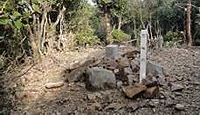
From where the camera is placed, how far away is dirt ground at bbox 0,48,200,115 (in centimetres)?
465

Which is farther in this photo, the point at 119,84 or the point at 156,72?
the point at 156,72

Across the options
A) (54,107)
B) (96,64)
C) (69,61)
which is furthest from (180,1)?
(54,107)

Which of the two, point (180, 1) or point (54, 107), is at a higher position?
point (180, 1)

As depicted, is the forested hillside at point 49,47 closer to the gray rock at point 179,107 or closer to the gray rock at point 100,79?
the gray rock at point 100,79

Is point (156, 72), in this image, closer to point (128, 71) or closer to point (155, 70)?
point (155, 70)

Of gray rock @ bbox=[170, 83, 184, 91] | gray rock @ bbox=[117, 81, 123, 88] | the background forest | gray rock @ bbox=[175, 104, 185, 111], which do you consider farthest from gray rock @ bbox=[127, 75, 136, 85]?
the background forest

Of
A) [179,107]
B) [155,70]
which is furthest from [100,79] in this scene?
[179,107]

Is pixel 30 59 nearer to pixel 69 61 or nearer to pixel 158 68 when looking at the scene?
pixel 69 61

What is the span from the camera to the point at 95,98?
5.02m

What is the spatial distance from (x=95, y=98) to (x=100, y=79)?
0.35 metres

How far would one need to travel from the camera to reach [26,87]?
19.5 feet

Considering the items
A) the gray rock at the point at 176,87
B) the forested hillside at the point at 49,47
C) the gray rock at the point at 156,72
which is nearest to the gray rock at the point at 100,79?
the forested hillside at the point at 49,47

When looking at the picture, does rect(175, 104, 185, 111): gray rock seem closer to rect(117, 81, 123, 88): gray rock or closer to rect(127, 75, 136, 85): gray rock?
rect(127, 75, 136, 85): gray rock

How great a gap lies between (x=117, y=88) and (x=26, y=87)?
168 centimetres
